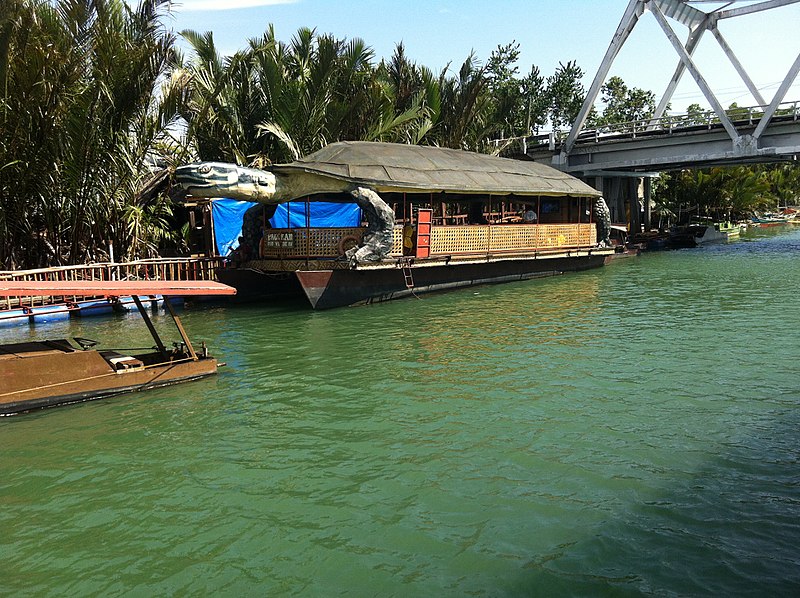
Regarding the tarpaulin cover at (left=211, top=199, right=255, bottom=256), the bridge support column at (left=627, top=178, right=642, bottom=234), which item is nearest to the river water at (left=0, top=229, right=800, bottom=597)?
the tarpaulin cover at (left=211, top=199, right=255, bottom=256)

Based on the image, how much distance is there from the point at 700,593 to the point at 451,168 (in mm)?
15495

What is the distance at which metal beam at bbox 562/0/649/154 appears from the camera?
34000mm

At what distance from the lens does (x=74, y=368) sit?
8188mm

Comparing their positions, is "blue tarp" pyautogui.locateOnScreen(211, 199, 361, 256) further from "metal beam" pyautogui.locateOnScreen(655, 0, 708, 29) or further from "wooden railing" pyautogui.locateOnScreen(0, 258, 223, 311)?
"metal beam" pyautogui.locateOnScreen(655, 0, 708, 29)

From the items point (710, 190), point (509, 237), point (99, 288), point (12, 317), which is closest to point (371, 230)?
point (509, 237)

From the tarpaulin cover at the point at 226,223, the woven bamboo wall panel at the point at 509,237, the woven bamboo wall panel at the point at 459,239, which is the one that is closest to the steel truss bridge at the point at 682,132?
the woven bamboo wall panel at the point at 509,237

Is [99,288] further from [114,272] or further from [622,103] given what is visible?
[622,103]

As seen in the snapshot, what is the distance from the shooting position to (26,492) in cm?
586

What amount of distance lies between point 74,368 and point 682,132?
30.2 meters

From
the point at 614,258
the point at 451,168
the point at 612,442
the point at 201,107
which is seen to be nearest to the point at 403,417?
the point at 612,442

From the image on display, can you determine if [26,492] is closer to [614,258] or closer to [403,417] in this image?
[403,417]

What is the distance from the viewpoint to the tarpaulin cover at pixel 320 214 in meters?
20.1

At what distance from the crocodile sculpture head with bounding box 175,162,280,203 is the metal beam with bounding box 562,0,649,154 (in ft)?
76.7

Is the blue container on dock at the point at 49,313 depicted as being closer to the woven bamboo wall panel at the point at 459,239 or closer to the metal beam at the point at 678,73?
the woven bamboo wall panel at the point at 459,239
